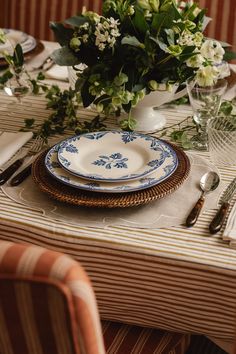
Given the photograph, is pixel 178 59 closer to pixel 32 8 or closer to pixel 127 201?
pixel 127 201

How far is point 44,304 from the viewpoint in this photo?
0.62 m

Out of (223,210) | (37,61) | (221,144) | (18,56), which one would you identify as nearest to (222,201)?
(223,210)

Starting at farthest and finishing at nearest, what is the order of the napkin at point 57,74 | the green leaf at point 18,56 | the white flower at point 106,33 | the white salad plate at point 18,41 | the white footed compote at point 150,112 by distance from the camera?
the white salad plate at point 18,41, the napkin at point 57,74, the green leaf at point 18,56, the white footed compote at point 150,112, the white flower at point 106,33

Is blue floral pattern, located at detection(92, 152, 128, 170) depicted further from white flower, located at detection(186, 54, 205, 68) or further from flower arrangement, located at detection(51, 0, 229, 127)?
white flower, located at detection(186, 54, 205, 68)

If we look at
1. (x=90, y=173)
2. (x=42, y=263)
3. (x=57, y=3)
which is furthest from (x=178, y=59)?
(x=57, y=3)

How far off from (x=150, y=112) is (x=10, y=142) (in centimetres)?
33

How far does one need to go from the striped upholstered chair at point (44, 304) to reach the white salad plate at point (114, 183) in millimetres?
411

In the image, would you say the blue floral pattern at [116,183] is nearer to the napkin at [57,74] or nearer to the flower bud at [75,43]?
the flower bud at [75,43]

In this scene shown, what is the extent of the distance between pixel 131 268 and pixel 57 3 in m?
1.68

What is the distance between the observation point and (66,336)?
0.66m

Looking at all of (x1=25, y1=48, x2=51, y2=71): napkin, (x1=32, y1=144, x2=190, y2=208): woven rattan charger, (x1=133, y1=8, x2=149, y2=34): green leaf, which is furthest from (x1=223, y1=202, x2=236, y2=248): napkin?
(x1=25, y1=48, x2=51, y2=71): napkin

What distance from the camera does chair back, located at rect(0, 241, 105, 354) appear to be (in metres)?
0.61

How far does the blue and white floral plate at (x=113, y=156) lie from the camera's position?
1121mm

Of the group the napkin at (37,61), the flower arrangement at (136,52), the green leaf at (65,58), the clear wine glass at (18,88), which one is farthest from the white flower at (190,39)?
the napkin at (37,61)
